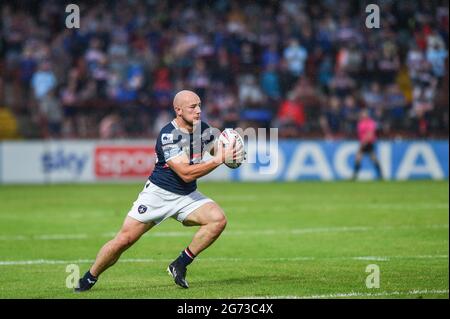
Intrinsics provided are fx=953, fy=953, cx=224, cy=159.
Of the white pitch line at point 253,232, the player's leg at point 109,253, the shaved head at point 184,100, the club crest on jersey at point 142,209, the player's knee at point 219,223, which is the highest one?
the shaved head at point 184,100

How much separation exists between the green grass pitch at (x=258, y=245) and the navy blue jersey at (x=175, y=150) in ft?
3.73

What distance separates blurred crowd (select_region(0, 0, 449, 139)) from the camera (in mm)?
29703

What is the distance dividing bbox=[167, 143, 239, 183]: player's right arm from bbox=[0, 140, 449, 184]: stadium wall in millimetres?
17250

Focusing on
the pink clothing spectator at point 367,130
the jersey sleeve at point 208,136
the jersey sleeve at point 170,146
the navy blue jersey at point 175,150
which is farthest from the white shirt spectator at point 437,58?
the jersey sleeve at point 170,146

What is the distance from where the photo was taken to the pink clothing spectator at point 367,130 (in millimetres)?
28484

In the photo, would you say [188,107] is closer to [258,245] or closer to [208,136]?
[208,136]

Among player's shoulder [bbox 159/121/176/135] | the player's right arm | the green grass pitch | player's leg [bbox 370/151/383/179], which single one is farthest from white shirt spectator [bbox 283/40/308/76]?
the player's right arm

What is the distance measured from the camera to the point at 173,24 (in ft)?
110

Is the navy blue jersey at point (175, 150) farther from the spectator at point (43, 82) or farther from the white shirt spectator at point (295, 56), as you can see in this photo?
the white shirt spectator at point (295, 56)

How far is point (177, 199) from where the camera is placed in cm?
1054

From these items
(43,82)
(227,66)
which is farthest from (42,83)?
(227,66)

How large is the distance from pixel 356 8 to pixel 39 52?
11.3 m

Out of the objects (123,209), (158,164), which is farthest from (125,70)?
(158,164)

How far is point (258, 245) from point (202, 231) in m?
4.24
